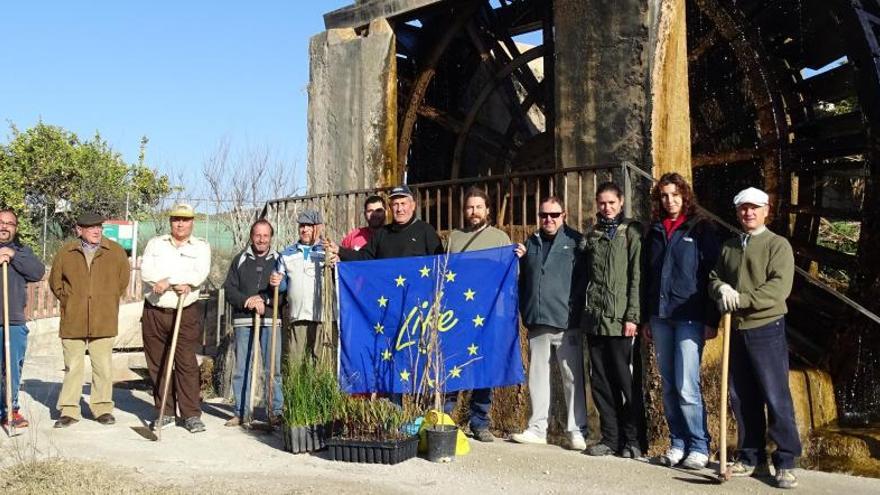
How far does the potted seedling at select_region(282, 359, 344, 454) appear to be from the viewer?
18.9 ft

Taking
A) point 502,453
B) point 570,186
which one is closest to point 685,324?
point 502,453

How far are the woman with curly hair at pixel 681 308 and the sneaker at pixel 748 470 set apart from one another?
21 centimetres

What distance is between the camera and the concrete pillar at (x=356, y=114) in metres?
9.89

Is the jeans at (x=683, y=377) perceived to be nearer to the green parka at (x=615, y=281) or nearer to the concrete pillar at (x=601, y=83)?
the green parka at (x=615, y=281)

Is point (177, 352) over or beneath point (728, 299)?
beneath

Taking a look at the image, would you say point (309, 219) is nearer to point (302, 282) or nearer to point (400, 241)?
point (302, 282)

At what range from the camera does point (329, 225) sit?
9.45 m

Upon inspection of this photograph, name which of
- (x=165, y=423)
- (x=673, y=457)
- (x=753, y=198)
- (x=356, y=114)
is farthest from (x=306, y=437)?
(x=356, y=114)

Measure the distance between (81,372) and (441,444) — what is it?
311 cm

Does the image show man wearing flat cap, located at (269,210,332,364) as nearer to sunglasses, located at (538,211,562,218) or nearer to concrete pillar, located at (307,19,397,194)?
sunglasses, located at (538,211,562,218)

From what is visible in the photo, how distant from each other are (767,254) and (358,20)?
6487 mm

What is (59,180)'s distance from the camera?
2436cm

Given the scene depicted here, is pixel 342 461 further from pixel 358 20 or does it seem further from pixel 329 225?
pixel 358 20

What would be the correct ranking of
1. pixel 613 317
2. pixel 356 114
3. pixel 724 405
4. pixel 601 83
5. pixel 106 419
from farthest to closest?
pixel 356 114 → pixel 601 83 → pixel 106 419 → pixel 613 317 → pixel 724 405
